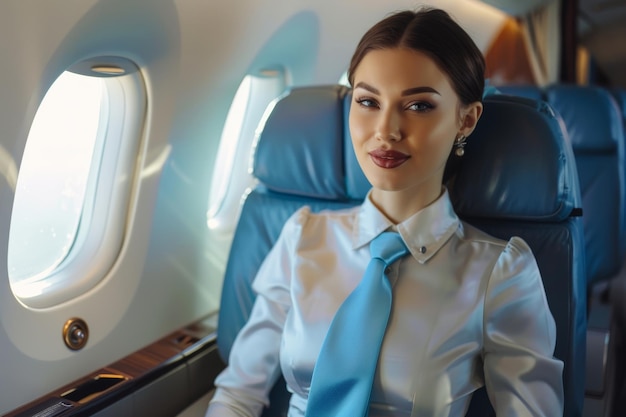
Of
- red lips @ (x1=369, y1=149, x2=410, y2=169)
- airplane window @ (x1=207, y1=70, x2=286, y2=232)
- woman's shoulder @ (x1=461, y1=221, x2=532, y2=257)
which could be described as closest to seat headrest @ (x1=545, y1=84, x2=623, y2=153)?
airplane window @ (x1=207, y1=70, x2=286, y2=232)

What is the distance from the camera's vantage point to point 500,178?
167 centimetres

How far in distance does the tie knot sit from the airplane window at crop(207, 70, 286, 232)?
49.3 inches

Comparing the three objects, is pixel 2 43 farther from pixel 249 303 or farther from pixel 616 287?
pixel 616 287

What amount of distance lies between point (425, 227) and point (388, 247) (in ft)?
0.30

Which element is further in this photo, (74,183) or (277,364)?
(74,183)

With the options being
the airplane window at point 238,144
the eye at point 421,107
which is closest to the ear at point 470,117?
the eye at point 421,107

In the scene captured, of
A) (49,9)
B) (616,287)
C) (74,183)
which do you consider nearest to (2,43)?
(49,9)

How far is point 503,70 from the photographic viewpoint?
5355 mm

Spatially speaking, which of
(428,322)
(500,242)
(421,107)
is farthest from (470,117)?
(428,322)

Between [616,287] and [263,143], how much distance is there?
4.97 ft

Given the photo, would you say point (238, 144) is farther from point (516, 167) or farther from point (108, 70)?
point (516, 167)

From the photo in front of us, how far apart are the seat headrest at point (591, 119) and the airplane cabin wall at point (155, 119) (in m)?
0.87

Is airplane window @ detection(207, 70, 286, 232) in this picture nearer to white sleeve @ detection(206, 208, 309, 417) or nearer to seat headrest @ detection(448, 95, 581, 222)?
white sleeve @ detection(206, 208, 309, 417)

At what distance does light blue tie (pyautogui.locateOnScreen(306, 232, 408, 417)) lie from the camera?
1.42m
